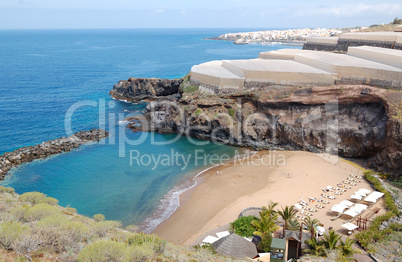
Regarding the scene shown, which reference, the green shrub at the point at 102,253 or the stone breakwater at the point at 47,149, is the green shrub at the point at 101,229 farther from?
the stone breakwater at the point at 47,149

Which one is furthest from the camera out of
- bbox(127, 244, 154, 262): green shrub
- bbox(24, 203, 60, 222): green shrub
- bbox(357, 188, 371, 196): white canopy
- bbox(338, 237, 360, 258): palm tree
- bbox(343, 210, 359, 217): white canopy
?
bbox(357, 188, 371, 196): white canopy

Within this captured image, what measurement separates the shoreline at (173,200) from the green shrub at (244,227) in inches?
276

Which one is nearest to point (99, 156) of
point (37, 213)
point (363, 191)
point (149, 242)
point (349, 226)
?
point (37, 213)

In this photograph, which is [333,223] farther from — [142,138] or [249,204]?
[142,138]

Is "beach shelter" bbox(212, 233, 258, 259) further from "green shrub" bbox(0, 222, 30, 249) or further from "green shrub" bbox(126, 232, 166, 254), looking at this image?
"green shrub" bbox(0, 222, 30, 249)

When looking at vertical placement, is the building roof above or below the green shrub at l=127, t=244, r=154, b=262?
below

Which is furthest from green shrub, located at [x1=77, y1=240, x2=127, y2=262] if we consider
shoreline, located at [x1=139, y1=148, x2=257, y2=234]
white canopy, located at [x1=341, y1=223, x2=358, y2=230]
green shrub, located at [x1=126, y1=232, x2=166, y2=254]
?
A: white canopy, located at [x1=341, y1=223, x2=358, y2=230]

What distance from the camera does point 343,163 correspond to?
121 feet

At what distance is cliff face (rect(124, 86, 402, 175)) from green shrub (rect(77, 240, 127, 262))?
2982 cm

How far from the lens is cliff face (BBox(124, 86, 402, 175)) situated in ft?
114

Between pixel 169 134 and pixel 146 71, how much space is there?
57.5 m

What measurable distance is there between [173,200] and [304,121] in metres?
20.2

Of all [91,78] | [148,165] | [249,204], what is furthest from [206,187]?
[91,78]

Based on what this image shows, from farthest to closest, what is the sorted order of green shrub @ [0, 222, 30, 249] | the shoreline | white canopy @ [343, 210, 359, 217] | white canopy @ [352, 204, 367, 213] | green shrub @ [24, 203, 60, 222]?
1. the shoreline
2. white canopy @ [352, 204, 367, 213]
3. white canopy @ [343, 210, 359, 217]
4. green shrub @ [24, 203, 60, 222]
5. green shrub @ [0, 222, 30, 249]
